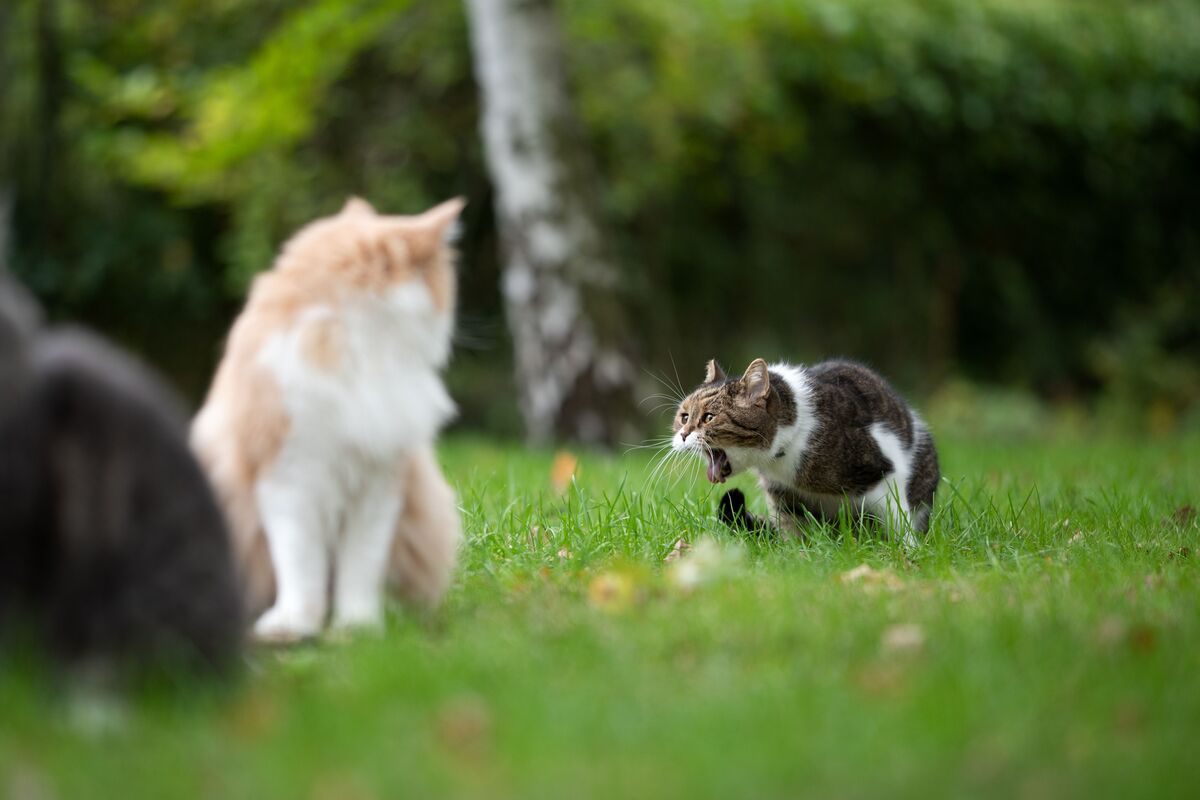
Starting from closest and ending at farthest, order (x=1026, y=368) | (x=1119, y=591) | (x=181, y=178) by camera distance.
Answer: (x=1119, y=591), (x=181, y=178), (x=1026, y=368)

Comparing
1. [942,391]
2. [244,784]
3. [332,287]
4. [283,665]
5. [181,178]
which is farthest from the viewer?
[942,391]

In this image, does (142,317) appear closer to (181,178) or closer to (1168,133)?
(181,178)

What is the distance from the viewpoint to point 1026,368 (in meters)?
12.9

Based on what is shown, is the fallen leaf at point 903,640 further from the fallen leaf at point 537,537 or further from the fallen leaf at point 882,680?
the fallen leaf at point 537,537

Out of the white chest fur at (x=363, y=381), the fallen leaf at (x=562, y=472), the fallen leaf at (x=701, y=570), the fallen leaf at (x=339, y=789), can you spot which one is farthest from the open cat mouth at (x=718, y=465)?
the fallen leaf at (x=339, y=789)

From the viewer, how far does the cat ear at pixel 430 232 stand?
320 cm

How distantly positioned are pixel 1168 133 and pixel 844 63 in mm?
4824

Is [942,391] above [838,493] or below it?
below

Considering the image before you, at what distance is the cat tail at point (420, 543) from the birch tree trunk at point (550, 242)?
15.9ft

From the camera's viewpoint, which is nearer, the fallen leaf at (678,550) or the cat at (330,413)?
the cat at (330,413)

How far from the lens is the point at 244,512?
3.09m

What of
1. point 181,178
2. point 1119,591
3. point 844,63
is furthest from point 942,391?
point 1119,591

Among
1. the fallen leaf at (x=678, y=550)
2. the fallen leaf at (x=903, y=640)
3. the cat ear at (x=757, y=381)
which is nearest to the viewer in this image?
the fallen leaf at (x=903, y=640)

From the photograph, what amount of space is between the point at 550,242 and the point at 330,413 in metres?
5.29
